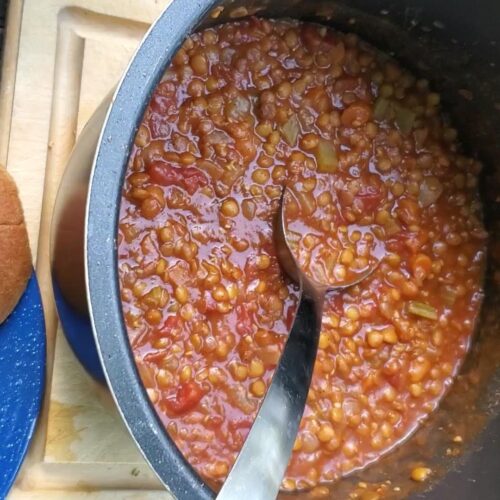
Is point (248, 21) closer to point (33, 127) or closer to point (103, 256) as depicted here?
point (33, 127)

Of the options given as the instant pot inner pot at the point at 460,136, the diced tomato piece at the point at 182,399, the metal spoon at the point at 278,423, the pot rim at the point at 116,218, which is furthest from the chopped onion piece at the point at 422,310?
the pot rim at the point at 116,218

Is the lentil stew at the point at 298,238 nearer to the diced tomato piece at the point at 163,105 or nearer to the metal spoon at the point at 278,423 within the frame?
the diced tomato piece at the point at 163,105

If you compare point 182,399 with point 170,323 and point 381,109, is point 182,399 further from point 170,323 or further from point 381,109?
point 381,109

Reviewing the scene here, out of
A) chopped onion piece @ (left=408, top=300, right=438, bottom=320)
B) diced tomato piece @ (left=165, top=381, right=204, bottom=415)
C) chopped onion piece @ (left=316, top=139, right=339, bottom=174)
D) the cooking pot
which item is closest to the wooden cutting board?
diced tomato piece @ (left=165, top=381, right=204, bottom=415)

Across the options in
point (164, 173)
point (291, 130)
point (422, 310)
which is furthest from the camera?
point (422, 310)

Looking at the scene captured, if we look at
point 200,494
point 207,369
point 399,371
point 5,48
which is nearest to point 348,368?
point 399,371

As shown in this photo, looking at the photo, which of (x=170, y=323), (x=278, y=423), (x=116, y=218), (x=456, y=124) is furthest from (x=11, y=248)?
(x=456, y=124)
